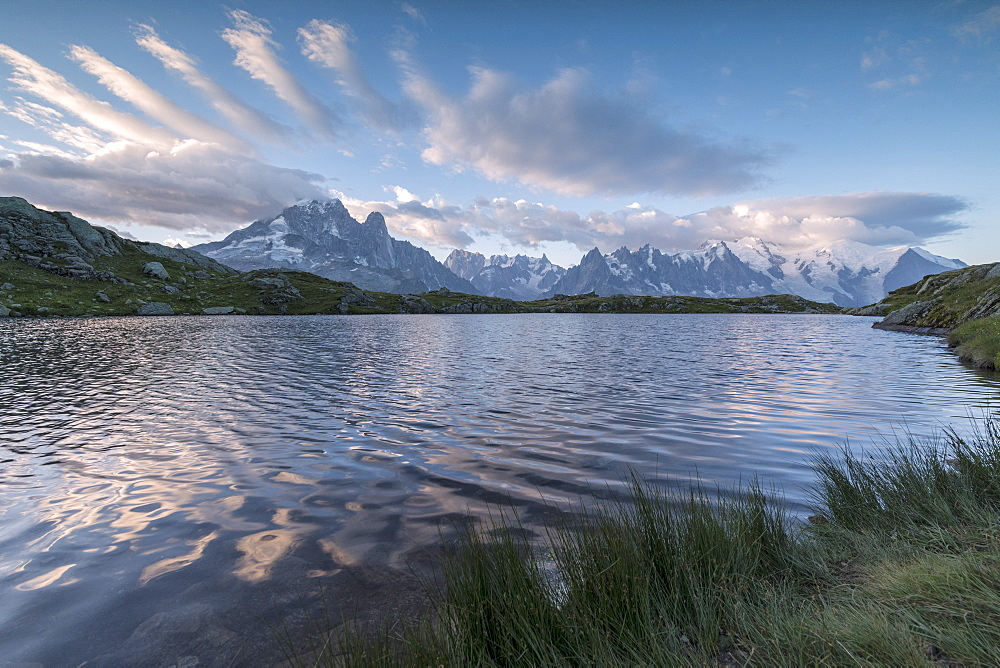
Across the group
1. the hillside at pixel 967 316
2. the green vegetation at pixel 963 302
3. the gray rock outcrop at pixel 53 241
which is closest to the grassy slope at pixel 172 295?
the gray rock outcrop at pixel 53 241

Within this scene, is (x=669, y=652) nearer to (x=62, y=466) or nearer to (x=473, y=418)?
(x=473, y=418)

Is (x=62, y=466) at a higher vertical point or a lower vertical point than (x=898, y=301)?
lower

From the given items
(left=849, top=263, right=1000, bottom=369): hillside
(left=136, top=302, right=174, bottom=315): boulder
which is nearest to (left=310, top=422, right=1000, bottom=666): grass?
(left=849, top=263, right=1000, bottom=369): hillside

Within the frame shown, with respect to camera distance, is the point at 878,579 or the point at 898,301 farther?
the point at 898,301

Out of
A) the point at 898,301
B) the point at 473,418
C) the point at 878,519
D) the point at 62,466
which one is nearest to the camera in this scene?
the point at 878,519

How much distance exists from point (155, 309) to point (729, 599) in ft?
480

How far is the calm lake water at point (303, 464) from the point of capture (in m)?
6.68

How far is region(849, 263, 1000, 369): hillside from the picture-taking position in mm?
31406

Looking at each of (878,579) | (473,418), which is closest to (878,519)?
(878,579)

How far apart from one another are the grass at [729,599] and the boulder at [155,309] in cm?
14162

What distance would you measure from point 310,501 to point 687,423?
13.9 metres

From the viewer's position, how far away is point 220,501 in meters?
10.5

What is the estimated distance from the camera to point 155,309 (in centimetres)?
11550

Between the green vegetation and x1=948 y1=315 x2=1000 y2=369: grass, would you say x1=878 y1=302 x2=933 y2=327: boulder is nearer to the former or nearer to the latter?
the green vegetation
